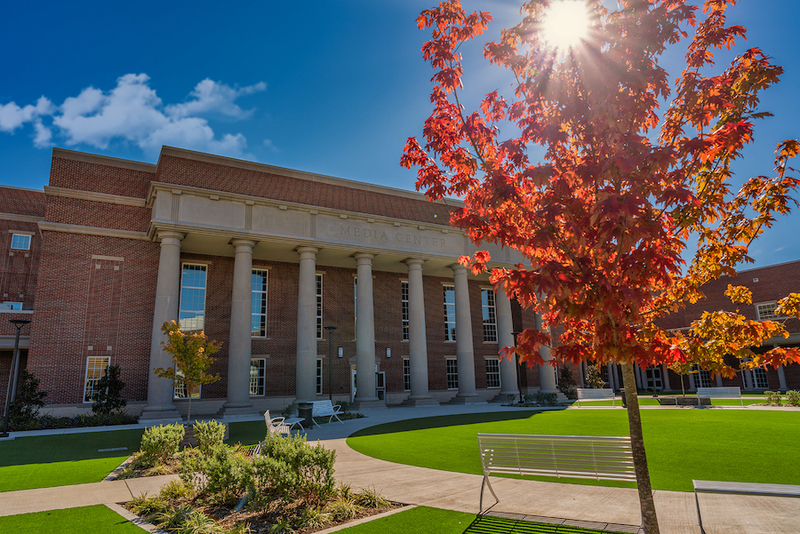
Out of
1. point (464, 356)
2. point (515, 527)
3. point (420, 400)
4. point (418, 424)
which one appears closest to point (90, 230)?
point (418, 424)

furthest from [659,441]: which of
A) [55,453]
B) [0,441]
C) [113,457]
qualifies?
[0,441]

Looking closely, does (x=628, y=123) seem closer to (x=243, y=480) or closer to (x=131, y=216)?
(x=243, y=480)

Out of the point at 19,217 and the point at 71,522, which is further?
the point at 19,217

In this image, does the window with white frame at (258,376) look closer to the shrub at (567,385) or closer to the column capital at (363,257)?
the column capital at (363,257)

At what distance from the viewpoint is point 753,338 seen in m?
4.61

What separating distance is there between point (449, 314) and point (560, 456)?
31.1 m

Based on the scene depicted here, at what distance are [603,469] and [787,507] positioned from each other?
7.41 ft

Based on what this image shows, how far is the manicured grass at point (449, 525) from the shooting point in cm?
554

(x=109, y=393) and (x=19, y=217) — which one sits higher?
(x=19, y=217)

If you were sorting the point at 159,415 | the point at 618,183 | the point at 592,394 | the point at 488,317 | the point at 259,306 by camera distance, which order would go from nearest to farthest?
the point at 618,183
the point at 159,415
the point at 259,306
the point at 592,394
the point at 488,317

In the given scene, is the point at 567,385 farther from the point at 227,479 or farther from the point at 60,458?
the point at 227,479

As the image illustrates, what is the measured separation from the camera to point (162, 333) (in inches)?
912

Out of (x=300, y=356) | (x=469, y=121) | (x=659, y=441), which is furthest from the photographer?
(x=300, y=356)

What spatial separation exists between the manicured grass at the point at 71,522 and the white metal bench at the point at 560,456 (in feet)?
16.1
